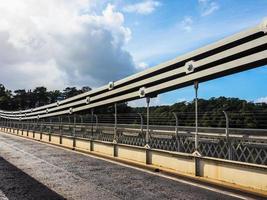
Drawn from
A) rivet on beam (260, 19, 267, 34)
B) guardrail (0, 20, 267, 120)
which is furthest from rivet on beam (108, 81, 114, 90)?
rivet on beam (260, 19, 267, 34)

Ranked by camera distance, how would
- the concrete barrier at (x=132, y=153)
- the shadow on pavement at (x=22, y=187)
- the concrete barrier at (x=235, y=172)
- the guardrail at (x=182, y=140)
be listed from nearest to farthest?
the shadow on pavement at (x=22, y=187)
the concrete barrier at (x=235, y=172)
the guardrail at (x=182, y=140)
the concrete barrier at (x=132, y=153)

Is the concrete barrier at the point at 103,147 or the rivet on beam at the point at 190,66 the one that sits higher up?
the rivet on beam at the point at 190,66

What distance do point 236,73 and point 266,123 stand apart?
2.15 metres

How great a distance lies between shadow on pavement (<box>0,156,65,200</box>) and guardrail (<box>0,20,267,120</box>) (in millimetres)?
5956

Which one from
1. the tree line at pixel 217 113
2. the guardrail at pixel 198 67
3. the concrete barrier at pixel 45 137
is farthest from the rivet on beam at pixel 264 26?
the concrete barrier at pixel 45 137

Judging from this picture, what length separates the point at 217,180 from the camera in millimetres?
12461

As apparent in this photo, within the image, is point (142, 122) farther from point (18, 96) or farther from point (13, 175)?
point (18, 96)

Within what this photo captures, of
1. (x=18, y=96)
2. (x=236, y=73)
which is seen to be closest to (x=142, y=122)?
(x=236, y=73)

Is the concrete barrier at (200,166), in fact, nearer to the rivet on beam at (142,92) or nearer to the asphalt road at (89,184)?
the asphalt road at (89,184)

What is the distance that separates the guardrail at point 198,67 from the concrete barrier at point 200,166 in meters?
2.50

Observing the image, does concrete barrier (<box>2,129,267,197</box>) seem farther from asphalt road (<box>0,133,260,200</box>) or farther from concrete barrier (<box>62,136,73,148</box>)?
concrete barrier (<box>62,136,73,148</box>)

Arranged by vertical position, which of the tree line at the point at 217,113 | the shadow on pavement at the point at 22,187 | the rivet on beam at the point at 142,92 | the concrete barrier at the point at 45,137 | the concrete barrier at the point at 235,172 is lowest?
the shadow on pavement at the point at 22,187

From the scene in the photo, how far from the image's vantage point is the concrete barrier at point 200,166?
36.4 feet

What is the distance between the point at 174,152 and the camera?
15008mm
